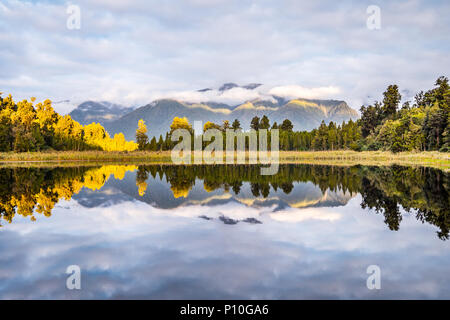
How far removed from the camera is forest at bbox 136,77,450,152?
63.2 m

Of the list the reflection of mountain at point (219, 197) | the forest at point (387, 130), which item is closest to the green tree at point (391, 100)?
the forest at point (387, 130)

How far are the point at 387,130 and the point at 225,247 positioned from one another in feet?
266

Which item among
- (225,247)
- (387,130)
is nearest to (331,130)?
(387,130)

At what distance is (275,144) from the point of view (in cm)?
11425

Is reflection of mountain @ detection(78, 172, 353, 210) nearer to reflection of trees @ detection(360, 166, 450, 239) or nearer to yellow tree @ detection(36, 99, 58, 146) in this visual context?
reflection of trees @ detection(360, 166, 450, 239)

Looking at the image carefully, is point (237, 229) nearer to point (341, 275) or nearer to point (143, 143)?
point (341, 275)

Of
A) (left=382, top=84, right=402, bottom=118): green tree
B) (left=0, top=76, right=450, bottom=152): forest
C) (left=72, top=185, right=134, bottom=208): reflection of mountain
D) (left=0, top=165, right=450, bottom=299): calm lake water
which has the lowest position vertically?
(left=0, top=165, right=450, bottom=299): calm lake water

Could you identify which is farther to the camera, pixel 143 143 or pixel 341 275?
pixel 143 143

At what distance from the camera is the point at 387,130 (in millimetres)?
79375

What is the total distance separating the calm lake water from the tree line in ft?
188

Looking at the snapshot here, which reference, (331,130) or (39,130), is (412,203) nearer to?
(39,130)

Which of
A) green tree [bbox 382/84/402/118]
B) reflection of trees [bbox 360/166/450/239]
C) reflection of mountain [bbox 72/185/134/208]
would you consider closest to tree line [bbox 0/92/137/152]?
reflection of mountain [bbox 72/185/134/208]
